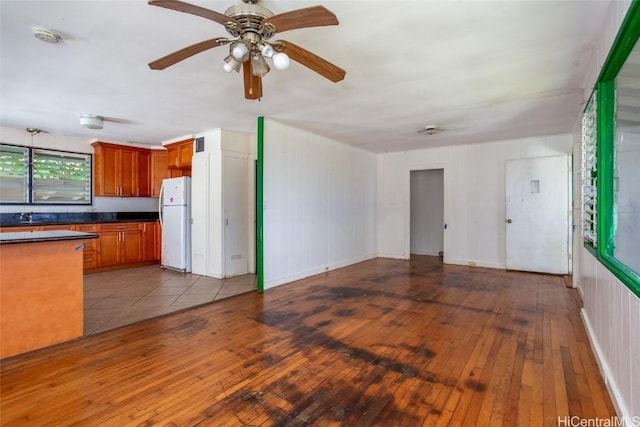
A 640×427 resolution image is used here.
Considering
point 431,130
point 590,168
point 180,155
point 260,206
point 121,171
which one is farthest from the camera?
point 121,171

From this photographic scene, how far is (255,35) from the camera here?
1.85 meters

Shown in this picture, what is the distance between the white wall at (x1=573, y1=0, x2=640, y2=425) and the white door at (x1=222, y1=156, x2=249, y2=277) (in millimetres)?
4628

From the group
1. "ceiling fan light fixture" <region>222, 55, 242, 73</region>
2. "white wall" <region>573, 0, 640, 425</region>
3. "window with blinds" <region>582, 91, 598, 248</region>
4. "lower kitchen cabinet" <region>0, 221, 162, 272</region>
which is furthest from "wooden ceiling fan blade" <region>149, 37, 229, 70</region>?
"lower kitchen cabinet" <region>0, 221, 162, 272</region>

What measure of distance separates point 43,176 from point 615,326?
770cm

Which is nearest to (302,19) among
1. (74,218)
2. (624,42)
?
(624,42)

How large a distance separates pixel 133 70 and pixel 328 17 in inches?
84.1

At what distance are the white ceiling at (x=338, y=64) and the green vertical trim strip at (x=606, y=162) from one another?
0.53m

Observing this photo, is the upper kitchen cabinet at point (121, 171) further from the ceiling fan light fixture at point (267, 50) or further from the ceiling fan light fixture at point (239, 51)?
the ceiling fan light fixture at point (267, 50)

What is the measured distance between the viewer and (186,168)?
6.11 meters

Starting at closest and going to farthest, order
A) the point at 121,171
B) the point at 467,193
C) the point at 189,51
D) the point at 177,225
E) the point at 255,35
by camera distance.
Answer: the point at 255,35
the point at 189,51
the point at 177,225
the point at 121,171
the point at 467,193

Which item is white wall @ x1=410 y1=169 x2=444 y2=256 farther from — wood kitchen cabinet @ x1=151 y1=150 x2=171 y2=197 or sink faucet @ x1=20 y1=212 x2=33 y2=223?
sink faucet @ x1=20 y1=212 x2=33 y2=223

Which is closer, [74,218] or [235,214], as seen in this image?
[235,214]

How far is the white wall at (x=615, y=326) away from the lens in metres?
1.54

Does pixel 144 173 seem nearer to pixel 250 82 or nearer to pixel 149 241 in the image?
pixel 149 241
